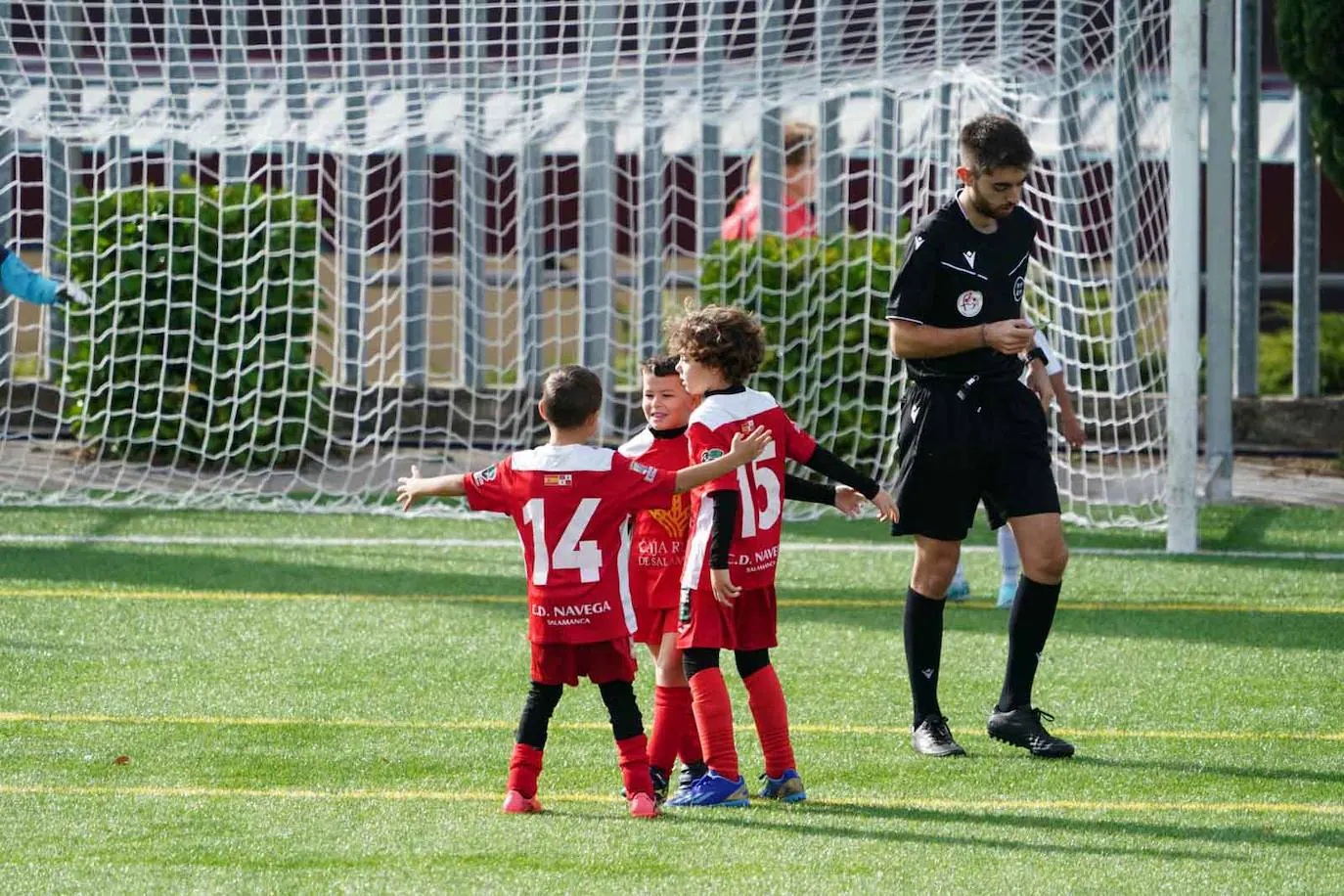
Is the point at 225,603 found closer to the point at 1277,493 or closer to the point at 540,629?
the point at 540,629

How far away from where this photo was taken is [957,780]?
14.9 ft

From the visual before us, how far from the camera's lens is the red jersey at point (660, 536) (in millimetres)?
4586

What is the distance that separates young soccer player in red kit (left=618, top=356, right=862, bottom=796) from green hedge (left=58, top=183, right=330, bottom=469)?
246 inches

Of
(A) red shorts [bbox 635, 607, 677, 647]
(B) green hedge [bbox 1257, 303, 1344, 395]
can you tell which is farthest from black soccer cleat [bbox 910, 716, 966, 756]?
(B) green hedge [bbox 1257, 303, 1344, 395]

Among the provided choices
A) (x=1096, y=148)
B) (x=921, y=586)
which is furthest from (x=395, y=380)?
(x=921, y=586)

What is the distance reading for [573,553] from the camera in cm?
421

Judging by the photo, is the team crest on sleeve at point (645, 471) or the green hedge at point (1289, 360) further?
the green hedge at point (1289, 360)

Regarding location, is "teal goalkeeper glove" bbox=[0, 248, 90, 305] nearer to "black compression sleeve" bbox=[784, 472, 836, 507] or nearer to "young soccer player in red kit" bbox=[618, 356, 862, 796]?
"young soccer player in red kit" bbox=[618, 356, 862, 796]

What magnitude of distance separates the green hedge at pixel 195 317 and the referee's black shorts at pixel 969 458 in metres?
6.27

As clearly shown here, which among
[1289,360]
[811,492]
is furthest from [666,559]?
[1289,360]

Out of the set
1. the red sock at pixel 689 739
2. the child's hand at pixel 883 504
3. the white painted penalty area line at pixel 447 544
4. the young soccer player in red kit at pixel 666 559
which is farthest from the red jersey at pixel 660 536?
the white painted penalty area line at pixel 447 544

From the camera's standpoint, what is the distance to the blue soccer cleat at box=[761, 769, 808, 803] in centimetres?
433

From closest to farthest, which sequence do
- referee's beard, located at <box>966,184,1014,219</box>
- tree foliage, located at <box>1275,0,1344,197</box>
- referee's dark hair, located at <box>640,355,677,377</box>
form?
referee's dark hair, located at <box>640,355,677,377</box> < referee's beard, located at <box>966,184,1014,219</box> < tree foliage, located at <box>1275,0,1344,197</box>

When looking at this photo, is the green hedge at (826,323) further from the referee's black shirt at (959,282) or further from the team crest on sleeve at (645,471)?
the team crest on sleeve at (645,471)
